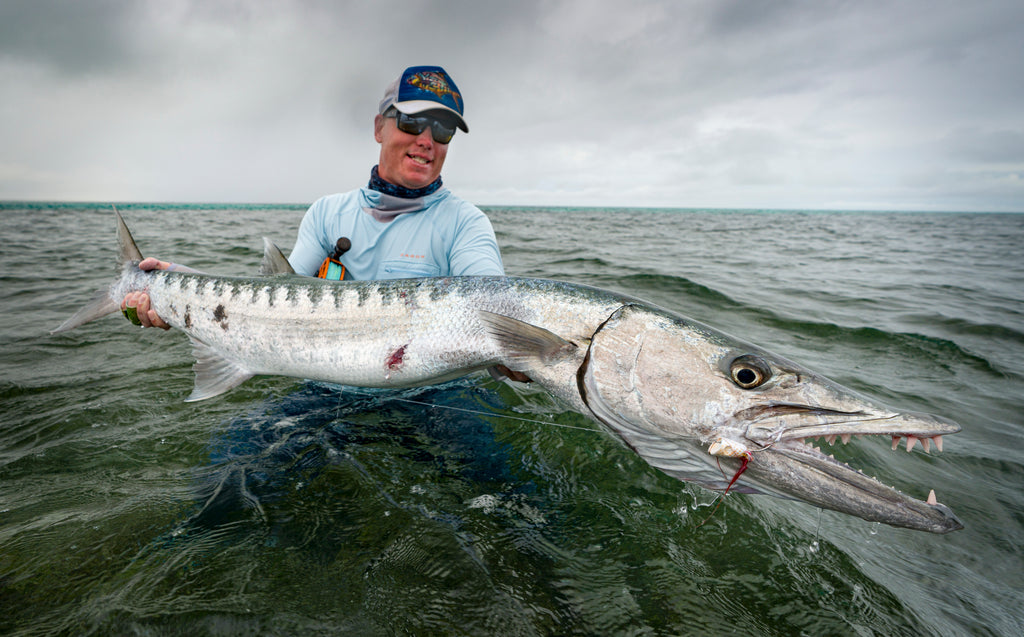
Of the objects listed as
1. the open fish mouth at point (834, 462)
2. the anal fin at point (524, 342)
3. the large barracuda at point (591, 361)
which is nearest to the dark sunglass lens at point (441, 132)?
the large barracuda at point (591, 361)

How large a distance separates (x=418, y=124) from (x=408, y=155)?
25cm

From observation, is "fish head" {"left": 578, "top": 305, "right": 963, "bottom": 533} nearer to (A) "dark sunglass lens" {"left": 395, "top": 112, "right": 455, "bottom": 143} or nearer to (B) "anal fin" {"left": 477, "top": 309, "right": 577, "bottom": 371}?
(B) "anal fin" {"left": 477, "top": 309, "right": 577, "bottom": 371}

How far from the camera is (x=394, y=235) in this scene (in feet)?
12.0

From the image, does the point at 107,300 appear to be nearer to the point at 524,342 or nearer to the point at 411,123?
the point at 411,123

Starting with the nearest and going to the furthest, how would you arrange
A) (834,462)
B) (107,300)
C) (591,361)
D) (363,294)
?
(834,462) < (591,361) < (363,294) < (107,300)

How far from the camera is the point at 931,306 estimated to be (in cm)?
878

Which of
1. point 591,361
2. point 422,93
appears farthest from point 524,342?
point 422,93

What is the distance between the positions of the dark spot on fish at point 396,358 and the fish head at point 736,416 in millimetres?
1104

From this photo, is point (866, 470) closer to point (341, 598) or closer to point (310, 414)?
point (341, 598)

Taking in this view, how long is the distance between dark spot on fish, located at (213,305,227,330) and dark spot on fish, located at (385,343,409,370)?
1.38 m

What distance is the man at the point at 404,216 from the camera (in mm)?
3580

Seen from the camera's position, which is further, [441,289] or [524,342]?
[441,289]

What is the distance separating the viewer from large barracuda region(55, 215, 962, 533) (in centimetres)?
188

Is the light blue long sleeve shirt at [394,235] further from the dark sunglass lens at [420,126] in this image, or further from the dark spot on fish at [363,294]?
the dark spot on fish at [363,294]
